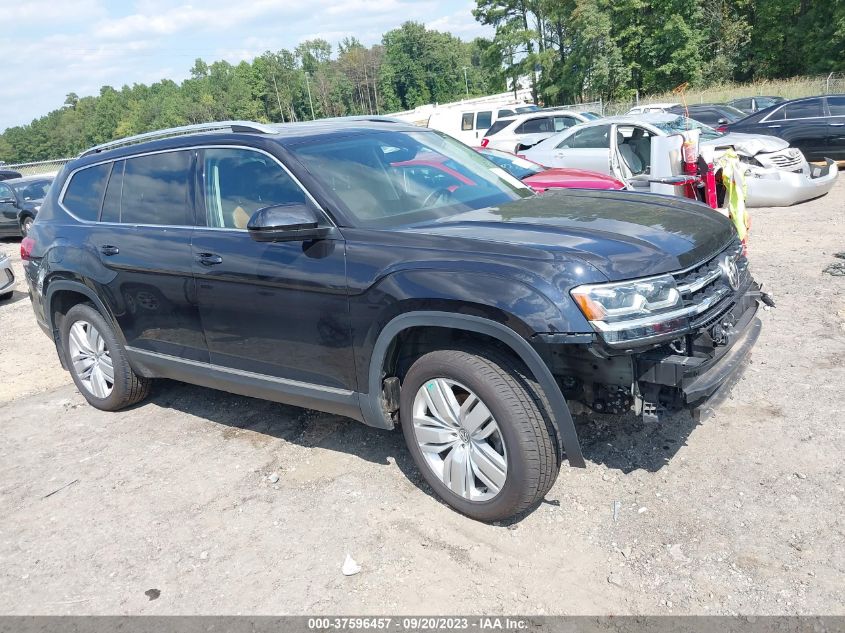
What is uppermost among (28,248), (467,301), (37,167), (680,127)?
(37,167)

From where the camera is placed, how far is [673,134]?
9609 mm

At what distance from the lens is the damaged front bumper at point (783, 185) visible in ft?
34.0

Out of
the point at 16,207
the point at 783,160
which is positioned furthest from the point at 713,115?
the point at 16,207

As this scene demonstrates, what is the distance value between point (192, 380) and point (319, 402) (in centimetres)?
114

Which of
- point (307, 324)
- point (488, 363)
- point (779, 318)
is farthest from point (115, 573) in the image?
point (779, 318)

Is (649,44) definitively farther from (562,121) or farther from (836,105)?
(836,105)

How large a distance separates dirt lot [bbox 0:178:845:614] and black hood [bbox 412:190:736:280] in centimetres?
119

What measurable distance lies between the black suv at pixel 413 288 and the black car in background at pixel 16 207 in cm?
1307

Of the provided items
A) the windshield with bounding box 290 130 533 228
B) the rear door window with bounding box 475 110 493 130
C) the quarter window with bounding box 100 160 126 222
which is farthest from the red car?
the rear door window with bounding box 475 110 493 130

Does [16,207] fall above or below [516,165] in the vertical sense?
Result: above

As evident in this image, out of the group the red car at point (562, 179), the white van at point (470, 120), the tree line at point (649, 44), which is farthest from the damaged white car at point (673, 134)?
the tree line at point (649, 44)

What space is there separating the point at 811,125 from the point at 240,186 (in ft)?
42.7

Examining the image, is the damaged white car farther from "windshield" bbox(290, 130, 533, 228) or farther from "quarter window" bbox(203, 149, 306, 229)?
"quarter window" bbox(203, 149, 306, 229)

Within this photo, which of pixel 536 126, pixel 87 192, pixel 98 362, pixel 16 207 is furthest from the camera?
pixel 536 126
